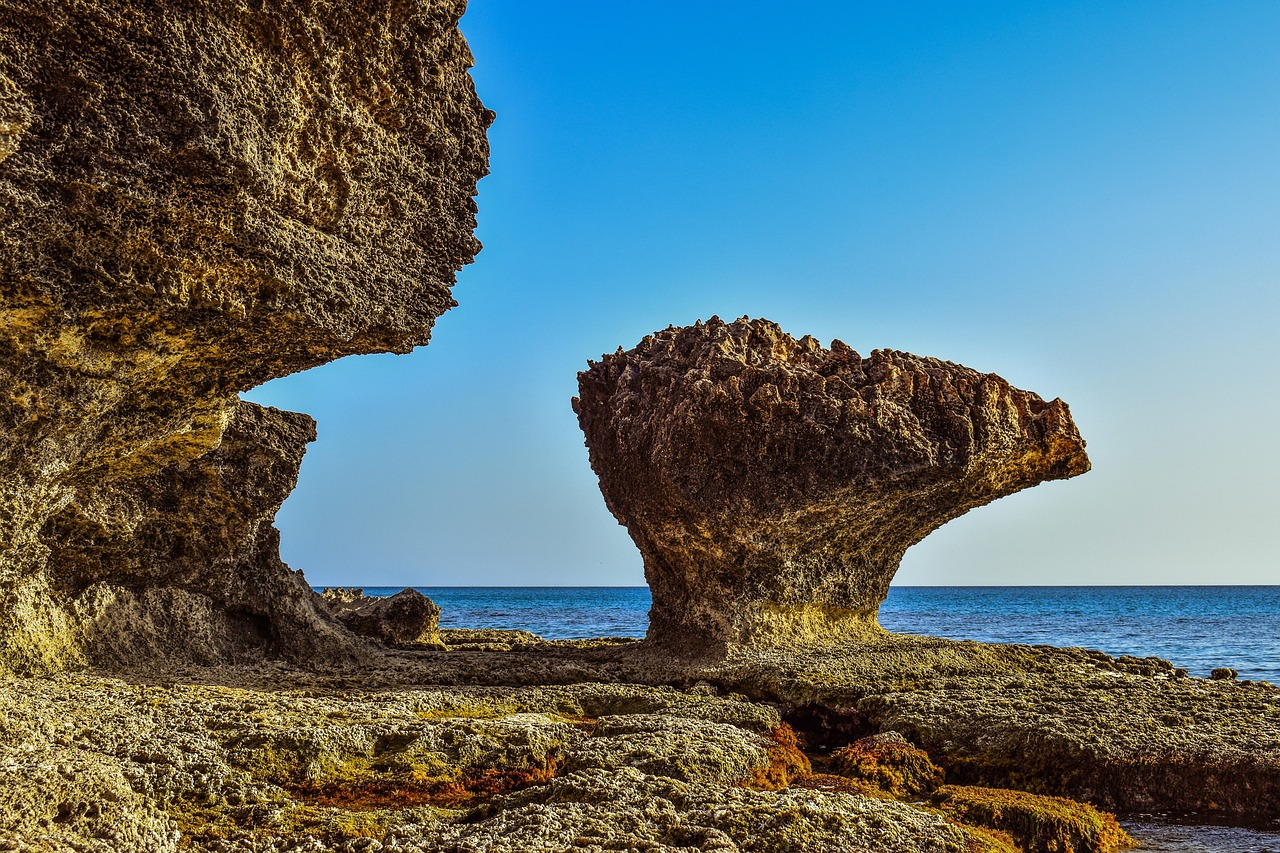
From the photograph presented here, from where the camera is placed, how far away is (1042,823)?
6.48 meters

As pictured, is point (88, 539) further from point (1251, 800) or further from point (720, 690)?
point (1251, 800)

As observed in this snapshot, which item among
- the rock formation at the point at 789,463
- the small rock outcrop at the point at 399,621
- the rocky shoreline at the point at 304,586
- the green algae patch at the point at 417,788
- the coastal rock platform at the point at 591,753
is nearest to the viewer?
the coastal rock platform at the point at 591,753

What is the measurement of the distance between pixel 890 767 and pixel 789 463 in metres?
6.07

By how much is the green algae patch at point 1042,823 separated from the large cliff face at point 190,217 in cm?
643

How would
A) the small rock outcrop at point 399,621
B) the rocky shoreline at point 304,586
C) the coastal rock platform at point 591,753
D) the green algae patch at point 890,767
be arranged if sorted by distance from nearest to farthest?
the coastal rock platform at point 591,753 < the rocky shoreline at point 304,586 < the green algae patch at point 890,767 < the small rock outcrop at point 399,621

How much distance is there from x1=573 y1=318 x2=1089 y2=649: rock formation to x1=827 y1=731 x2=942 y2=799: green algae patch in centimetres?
532

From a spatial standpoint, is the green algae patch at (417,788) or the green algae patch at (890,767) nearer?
the green algae patch at (417,788)

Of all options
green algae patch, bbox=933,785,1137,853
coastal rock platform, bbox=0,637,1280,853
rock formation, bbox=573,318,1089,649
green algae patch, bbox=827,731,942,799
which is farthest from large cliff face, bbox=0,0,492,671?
green algae patch, bbox=933,785,1137,853

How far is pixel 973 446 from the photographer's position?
545 inches

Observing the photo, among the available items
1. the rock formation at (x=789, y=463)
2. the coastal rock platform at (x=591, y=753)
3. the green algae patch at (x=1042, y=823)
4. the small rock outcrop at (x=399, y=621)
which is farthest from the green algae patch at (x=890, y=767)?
the small rock outcrop at (x=399, y=621)

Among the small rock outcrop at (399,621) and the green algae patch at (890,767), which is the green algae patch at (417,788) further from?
the small rock outcrop at (399,621)

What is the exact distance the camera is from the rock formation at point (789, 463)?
13742 mm

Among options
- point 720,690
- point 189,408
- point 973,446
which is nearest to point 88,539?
point 189,408

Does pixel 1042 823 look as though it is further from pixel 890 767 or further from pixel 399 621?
pixel 399 621
